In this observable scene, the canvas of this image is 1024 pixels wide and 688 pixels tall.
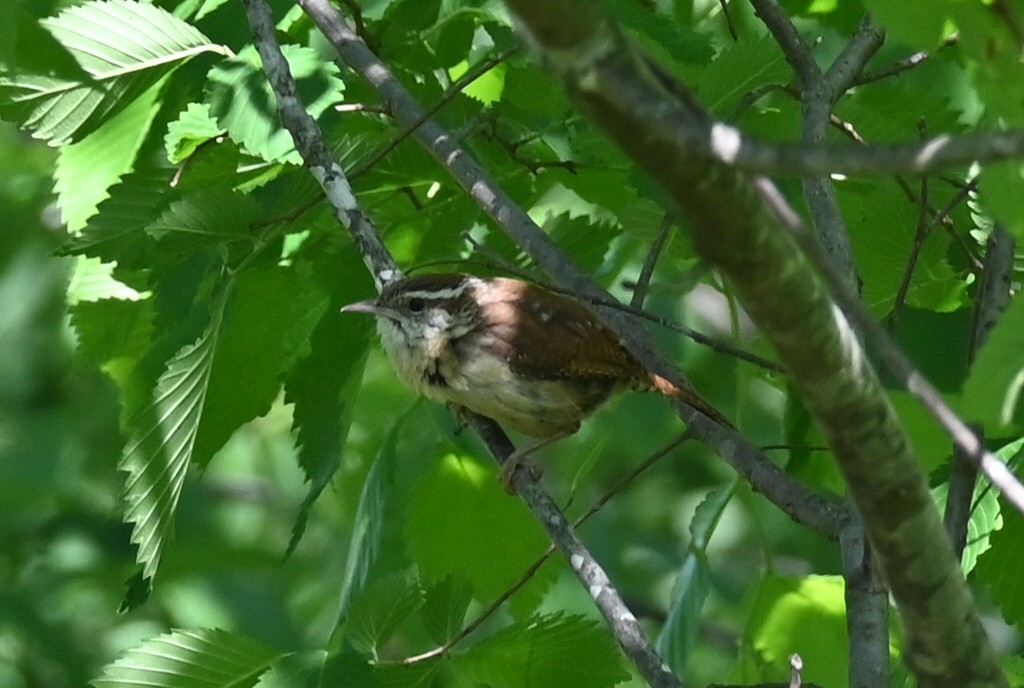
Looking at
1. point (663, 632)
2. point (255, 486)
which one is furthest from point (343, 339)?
point (255, 486)

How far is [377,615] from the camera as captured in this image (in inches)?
104

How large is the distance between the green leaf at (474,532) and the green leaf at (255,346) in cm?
53

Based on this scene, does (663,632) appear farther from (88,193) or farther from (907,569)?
(88,193)

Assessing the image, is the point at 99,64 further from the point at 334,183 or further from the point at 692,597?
the point at 692,597

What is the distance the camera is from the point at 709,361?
271 inches

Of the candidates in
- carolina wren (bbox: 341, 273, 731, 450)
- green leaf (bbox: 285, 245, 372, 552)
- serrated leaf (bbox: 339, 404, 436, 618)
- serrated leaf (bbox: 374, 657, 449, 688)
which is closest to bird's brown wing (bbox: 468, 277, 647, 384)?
carolina wren (bbox: 341, 273, 731, 450)

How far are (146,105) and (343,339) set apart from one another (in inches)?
32.8

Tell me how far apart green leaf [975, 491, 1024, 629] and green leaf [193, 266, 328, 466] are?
1.62m

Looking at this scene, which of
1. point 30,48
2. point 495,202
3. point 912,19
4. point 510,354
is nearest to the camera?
point 912,19

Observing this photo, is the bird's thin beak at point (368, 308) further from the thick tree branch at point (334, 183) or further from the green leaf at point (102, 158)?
the green leaf at point (102, 158)

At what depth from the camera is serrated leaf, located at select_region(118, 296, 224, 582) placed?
287 cm

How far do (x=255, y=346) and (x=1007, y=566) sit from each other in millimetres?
1759

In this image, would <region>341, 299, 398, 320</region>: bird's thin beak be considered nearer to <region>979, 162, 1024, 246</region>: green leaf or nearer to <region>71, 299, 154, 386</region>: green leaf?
<region>71, 299, 154, 386</region>: green leaf

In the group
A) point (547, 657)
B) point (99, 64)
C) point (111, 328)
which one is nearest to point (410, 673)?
point (547, 657)
